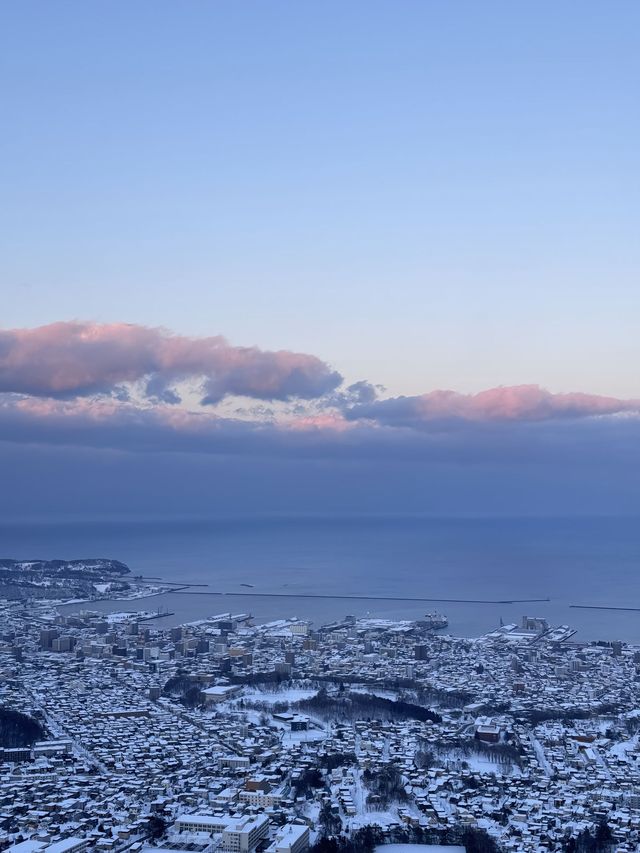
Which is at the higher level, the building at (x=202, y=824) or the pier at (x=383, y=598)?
the building at (x=202, y=824)

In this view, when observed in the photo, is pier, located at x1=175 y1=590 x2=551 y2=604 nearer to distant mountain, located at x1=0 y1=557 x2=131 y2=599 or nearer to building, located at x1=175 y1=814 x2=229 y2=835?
distant mountain, located at x1=0 y1=557 x2=131 y2=599

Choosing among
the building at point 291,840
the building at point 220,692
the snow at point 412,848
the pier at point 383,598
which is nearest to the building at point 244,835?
the building at point 291,840

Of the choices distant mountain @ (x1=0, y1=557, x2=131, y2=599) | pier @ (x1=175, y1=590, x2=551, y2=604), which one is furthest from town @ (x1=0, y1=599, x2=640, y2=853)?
distant mountain @ (x1=0, y1=557, x2=131, y2=599)

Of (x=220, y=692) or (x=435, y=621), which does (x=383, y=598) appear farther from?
(x=220, y=692)

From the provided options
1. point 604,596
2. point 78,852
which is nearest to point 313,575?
point 604,596

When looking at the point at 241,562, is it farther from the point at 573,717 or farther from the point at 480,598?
the point at 573,717

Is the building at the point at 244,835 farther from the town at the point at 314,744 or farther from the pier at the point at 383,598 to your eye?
the pier at the point at 383,598
